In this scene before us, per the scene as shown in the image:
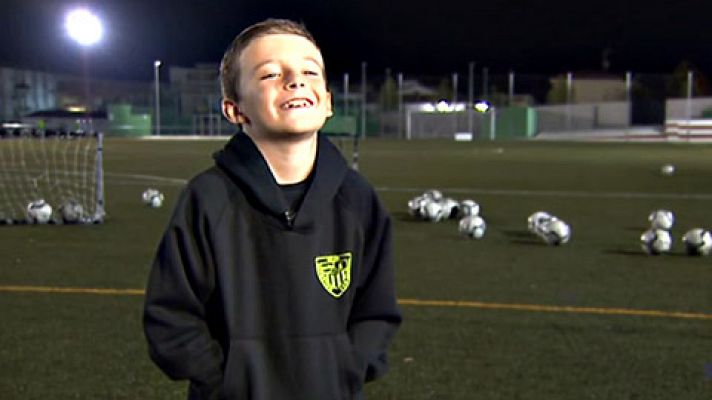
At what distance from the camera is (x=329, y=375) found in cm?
222

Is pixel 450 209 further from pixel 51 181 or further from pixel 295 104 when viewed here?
pixel 295 104

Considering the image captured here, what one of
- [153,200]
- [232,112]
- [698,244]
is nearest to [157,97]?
[153,200]

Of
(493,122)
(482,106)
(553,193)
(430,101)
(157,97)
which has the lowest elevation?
(553,193)

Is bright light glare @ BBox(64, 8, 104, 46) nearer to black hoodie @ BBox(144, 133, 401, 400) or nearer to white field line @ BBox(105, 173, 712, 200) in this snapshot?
white field line @ BBox(105, 173, 712, 200)

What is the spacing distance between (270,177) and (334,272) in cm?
27

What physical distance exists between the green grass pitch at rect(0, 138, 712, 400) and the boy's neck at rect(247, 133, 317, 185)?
2.86 meters

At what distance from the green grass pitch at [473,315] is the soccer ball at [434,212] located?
0.75 feet

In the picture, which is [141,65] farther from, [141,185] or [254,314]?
[254,314]

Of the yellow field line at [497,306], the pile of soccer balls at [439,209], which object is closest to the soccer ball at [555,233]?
the pile of soccer balls at [439,209]

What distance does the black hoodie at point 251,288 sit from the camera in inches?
85.5

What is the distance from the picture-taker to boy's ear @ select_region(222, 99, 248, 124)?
228cm

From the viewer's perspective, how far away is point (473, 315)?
22.2 feet

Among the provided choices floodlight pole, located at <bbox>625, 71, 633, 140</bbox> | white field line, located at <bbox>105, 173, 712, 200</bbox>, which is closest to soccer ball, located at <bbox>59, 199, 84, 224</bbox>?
white field line, located at <bbox>105, 173, 712, 200</bbox>

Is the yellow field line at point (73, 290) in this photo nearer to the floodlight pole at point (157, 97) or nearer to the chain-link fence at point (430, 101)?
the chain-link fence at point (430, 101)
